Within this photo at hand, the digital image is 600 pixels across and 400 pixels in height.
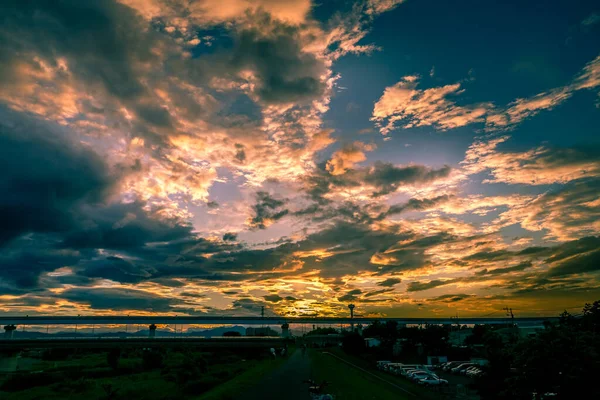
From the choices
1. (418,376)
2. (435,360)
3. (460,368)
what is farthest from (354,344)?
(418,376)

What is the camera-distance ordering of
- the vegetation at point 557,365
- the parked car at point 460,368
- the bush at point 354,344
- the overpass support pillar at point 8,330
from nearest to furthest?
the vegetation at point 557,365 → the parked car at point 460,368 → the bush at point 354,344 → the overpass support pillar at point 8,330

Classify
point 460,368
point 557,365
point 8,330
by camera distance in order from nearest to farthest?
point 557,365
point 460,368
point 8,330

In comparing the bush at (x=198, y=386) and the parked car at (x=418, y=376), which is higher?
the bush at (x=198, y=386)

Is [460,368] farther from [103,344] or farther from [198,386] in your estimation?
[103,344]

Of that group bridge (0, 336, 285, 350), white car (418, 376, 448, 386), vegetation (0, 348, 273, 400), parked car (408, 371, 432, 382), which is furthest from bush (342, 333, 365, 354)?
white car (418, 376, 448, 386)

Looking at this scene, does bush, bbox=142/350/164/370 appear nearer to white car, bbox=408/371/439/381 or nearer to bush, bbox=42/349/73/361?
bush, bbox=42/349/73/361

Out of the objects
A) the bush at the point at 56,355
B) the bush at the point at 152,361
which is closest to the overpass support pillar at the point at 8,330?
the bush at the point at 56,355

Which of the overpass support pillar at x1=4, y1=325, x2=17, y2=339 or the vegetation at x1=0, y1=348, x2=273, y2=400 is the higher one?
the overpass support pillar at x1=4, y1=325, x2=17, y2=339

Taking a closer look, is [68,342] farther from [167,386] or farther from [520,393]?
[520,393]

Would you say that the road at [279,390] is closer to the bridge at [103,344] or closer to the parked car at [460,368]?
the parked car at [460,368]

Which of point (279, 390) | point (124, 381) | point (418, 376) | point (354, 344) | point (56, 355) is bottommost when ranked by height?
point (418, 376)

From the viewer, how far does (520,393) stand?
845 inches

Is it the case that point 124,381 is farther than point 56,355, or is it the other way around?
point 56,355

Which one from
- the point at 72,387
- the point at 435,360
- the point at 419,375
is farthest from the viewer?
the point at 435,360
